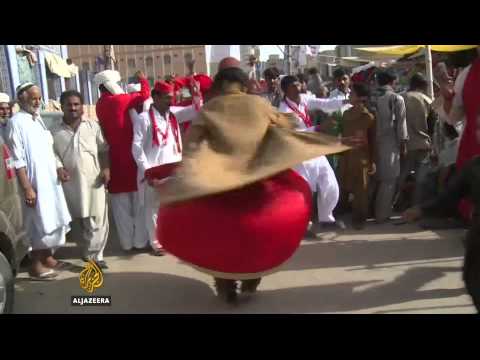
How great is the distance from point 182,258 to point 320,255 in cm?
191

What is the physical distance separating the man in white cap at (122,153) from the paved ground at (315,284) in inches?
11.2

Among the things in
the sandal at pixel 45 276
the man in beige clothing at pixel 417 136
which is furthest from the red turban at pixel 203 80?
the man in beige clothing at pixel 417 136

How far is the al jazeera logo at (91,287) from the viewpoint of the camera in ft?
12.0

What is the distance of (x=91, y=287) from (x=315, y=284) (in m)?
1.72

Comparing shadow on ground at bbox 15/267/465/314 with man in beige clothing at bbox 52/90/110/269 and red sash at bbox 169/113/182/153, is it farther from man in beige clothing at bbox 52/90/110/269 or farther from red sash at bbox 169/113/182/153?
red sash at bbox 169/113/182/153

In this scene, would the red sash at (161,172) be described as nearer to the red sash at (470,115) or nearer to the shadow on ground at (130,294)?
the shadow on ground at (130,294)

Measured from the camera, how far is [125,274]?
13.9ft

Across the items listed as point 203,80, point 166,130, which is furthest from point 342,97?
point 166,130

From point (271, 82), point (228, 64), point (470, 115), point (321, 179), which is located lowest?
point (321, 179)

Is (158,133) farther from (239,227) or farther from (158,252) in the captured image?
(239,227)

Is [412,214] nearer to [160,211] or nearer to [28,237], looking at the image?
[160,211]

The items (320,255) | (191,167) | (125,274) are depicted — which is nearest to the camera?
(191,167)

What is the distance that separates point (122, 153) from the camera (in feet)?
14.9

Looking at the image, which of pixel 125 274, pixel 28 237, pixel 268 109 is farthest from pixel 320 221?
pixel 28 237
